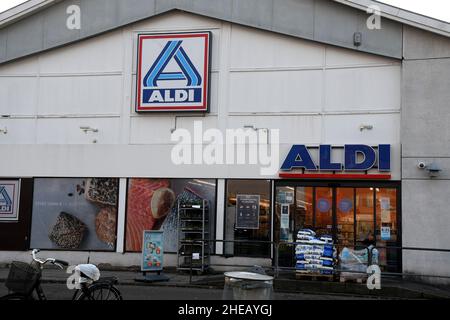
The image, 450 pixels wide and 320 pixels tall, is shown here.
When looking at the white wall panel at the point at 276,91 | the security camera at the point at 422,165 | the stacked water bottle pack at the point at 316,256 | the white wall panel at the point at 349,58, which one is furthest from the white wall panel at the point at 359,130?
the stacked water bottle pack at the point at 316,256

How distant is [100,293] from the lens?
8734mm

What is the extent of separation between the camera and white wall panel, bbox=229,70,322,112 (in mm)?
16984

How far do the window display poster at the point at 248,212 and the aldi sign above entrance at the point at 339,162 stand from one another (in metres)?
1.19

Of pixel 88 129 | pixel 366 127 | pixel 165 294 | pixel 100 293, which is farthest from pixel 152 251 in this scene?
pixel 366 127

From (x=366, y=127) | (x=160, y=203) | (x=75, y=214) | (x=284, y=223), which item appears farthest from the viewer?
(x=75, y=214)

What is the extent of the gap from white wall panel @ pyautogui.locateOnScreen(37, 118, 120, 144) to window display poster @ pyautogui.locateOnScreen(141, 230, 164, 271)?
4.18 meters

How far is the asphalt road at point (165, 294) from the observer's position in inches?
500

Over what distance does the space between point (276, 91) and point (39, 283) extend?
10670 millimetres

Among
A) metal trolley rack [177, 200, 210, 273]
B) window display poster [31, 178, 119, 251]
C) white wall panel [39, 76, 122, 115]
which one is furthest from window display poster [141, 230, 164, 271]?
white wall panel [39, 76, 122, 115]

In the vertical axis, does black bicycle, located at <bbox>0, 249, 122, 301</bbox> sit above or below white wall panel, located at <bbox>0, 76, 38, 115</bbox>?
below

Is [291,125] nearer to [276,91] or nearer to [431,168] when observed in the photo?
[276,91]

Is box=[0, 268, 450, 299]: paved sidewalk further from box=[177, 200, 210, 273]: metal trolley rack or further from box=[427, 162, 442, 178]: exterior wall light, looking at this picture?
box=[427, 162, 442, 178]: exterior wall light

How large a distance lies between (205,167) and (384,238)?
5640mm

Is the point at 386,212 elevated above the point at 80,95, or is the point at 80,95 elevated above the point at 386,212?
the point at 80,95
